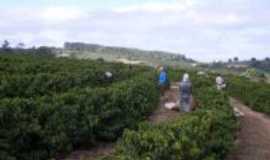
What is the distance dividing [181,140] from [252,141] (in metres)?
7.95

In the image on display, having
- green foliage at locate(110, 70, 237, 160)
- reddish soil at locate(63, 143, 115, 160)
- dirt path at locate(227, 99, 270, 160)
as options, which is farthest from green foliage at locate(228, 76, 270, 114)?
reddish soil at locate(63, 143, 115, 160)

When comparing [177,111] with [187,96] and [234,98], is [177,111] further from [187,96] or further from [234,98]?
[234,98]

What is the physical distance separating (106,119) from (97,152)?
158cm

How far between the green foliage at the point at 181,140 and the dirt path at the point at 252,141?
47.9 inches

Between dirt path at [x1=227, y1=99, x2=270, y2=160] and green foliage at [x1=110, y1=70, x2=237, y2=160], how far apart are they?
1.22 metres

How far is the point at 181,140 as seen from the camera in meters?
9.94

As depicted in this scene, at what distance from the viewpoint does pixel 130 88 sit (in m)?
19.0

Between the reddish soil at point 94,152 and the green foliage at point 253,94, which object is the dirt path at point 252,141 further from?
the green foliage at point 253,94

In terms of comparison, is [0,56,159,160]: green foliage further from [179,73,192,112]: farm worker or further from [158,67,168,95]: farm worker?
[158,67,168,95]: farm worker

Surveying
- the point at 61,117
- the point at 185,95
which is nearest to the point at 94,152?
the point at 61,117

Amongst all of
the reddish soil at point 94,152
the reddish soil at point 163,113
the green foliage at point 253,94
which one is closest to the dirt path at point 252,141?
the reddish soil at point 163,113

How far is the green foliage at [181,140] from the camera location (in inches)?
368

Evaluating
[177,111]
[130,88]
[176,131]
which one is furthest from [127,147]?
[177,111]

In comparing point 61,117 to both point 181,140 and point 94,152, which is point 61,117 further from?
point 181,140
